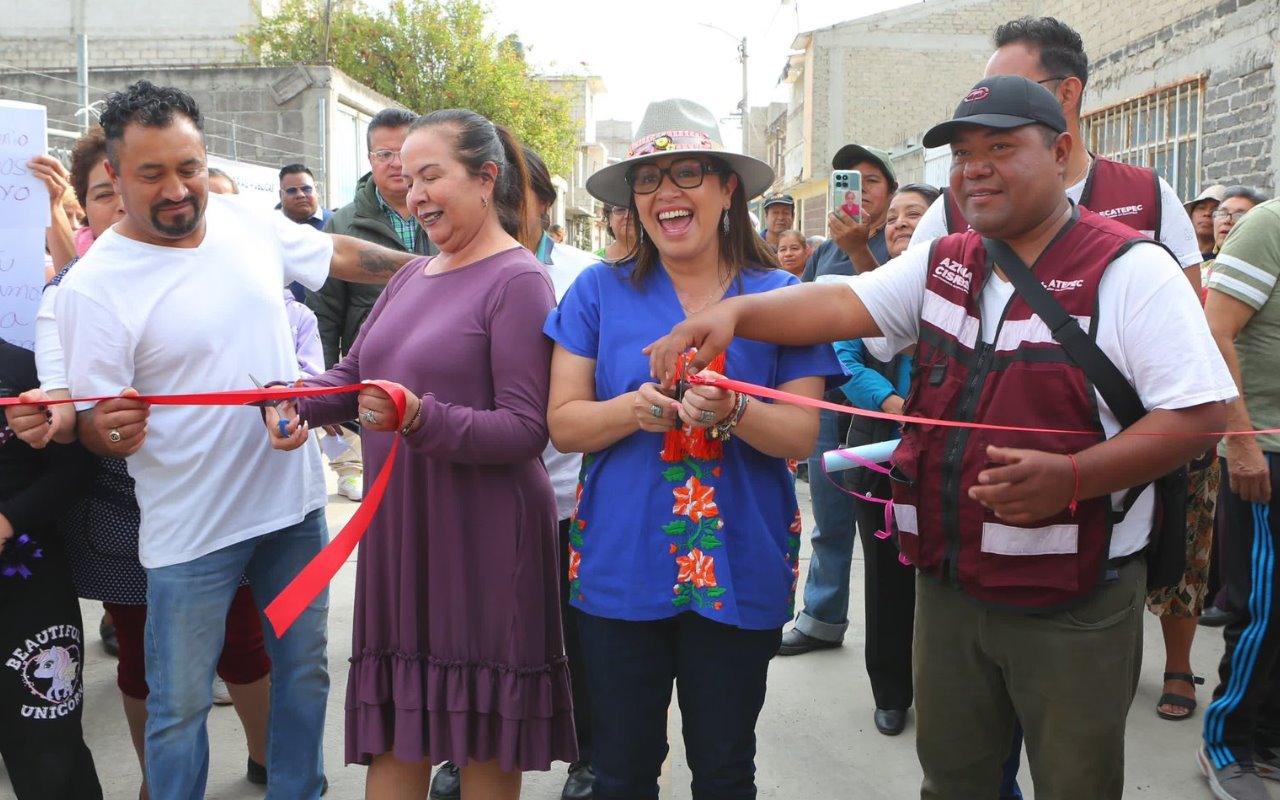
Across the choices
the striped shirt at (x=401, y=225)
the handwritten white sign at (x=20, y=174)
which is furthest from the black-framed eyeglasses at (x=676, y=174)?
the striped shirt at (x=401, y=225)

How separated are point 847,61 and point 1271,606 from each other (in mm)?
28270

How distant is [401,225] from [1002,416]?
161 inches

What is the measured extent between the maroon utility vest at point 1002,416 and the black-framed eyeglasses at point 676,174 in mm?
622

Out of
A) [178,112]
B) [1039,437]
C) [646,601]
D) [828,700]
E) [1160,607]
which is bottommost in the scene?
[828,700]

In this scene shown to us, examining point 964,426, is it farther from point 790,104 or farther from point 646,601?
point 790,104

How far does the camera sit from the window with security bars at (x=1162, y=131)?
30.7ft

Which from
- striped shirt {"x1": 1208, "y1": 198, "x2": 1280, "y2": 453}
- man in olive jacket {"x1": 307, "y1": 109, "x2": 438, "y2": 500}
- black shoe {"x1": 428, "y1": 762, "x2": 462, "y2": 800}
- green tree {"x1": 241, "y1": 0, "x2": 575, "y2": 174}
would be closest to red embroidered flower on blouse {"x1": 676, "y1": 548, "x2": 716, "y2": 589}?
black shoe {"x1": 428, "y1": 762, "x2": 462, "y2": 800}

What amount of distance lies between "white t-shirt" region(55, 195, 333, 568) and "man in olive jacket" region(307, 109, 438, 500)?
2.09 metres

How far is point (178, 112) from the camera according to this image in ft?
8.91

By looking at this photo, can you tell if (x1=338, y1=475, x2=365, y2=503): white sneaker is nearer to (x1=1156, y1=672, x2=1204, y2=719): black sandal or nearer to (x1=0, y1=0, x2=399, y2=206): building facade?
(x1=1156, y1=672, x2=1204, y2=719): black sandal

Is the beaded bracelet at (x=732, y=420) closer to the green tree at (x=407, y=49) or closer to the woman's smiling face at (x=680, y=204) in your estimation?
the woman's smiling face at (x=680, y=204)

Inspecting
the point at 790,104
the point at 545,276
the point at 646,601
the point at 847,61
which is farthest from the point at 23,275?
the point at 790,104

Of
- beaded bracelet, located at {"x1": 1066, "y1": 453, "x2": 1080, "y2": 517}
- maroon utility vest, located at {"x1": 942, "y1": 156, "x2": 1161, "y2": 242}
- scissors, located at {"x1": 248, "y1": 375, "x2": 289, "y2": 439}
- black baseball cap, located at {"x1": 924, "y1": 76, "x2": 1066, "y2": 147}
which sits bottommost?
beaded bracelet, located at {"x1": 1066, "y1": 453, "x2": 1080, "y2": 517}

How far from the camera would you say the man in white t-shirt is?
2646 mm
